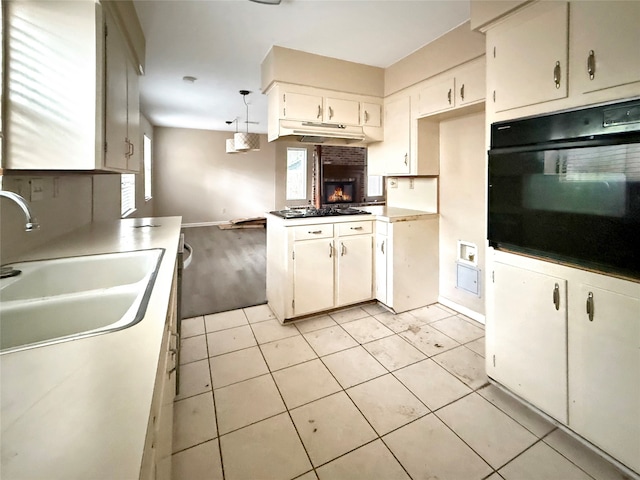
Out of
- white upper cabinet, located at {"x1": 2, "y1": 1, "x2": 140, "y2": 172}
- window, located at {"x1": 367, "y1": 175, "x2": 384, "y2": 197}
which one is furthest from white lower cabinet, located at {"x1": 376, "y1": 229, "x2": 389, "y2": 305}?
window, located at {"x1": 367, "y1": 175, "x2": 384, "y2": 197}

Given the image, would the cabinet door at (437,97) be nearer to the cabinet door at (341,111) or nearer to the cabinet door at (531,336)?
the cabinet door at (341,111)

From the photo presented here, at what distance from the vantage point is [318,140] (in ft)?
10.6

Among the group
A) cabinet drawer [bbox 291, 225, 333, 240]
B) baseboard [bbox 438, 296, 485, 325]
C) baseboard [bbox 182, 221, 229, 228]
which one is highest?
baseboard [bbox 182, 221, 229, 228]

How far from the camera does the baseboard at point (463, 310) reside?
2775mm

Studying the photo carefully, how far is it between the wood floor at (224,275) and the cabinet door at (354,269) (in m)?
0.92

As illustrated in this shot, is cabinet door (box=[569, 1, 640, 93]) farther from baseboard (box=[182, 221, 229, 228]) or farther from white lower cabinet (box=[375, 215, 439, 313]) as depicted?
baseboard (box=[182, 221, 229, 228])

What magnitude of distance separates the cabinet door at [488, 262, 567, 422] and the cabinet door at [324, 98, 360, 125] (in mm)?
2011

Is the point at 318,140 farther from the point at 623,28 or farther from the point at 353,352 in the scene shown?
the point at 623,28

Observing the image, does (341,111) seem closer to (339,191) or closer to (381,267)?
(381,267)

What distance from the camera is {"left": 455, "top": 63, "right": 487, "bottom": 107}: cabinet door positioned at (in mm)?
2316

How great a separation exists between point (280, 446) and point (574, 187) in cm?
187

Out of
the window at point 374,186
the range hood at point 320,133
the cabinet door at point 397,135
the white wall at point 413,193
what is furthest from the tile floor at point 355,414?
the window at point 374,186

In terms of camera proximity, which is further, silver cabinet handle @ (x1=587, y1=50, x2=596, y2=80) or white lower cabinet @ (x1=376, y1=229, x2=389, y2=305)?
white lower cabinet @ (x1=376, y1=229, x2=389, y2=305)

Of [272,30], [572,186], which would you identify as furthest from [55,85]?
[572,186]
